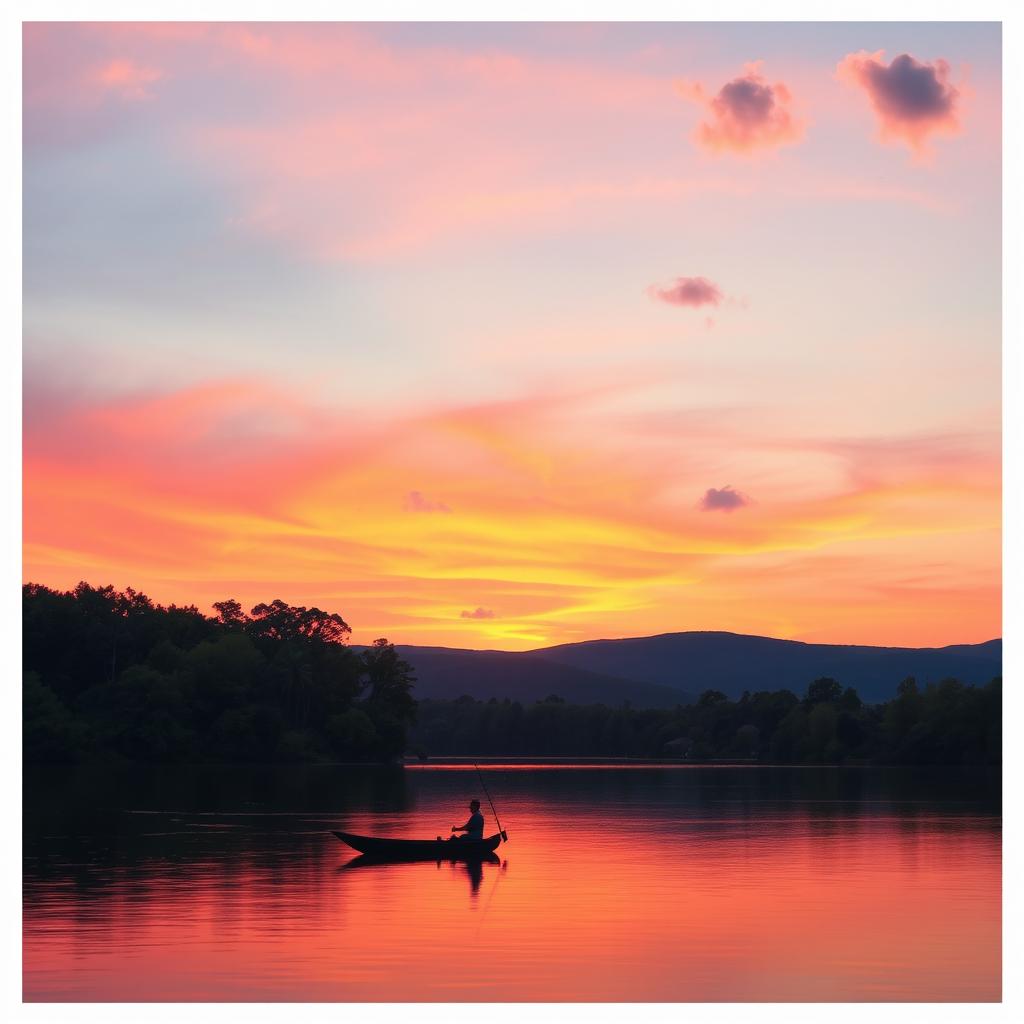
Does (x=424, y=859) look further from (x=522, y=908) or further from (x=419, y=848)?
(x=522, y=908)

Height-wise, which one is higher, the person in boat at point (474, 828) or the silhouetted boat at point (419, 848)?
the person in boat at point (474, 828)

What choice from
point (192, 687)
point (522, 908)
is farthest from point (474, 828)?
point (192, 687)

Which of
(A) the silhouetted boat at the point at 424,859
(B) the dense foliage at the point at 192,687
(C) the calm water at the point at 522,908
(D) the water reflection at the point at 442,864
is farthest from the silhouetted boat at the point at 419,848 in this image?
(B) the dense foliage at the point at 192,687

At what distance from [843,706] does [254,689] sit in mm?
77797

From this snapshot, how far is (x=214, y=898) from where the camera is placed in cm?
3500

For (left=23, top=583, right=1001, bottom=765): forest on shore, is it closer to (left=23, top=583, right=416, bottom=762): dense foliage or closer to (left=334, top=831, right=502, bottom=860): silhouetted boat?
(left=23, top=583, right=416, bottom=762): dense foliage

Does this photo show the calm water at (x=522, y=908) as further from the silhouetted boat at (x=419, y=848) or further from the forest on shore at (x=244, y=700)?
the forest on shore at (x=244, y=700)

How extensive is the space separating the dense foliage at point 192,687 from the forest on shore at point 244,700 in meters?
0.15

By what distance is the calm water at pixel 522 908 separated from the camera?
82.1 ft

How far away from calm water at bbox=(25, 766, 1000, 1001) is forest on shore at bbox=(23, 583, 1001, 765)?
7868 cm
